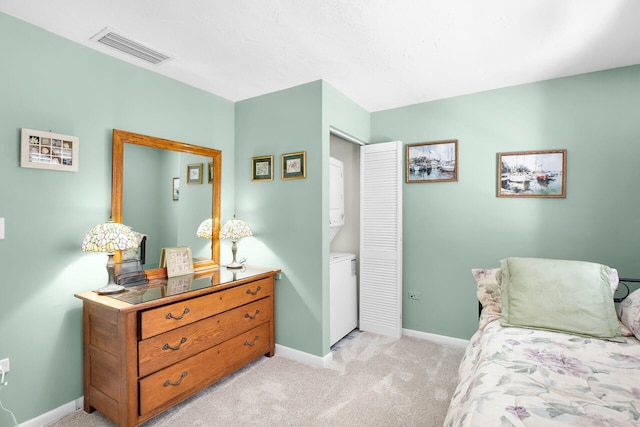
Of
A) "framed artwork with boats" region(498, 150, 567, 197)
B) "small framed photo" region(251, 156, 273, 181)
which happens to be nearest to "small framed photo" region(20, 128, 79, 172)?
"small framed photo" region(251, 156, 273, 181)

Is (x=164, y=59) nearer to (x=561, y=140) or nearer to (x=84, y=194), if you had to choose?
(x=84, y=194)

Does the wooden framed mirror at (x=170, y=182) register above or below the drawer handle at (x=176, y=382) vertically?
above

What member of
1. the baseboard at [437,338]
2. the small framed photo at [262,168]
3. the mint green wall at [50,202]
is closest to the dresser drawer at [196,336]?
the mint green wall at [50,202]

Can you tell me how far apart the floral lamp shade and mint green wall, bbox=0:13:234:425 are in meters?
0.96

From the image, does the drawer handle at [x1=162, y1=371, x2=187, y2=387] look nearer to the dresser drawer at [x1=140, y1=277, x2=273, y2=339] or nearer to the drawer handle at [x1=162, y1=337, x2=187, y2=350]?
the drawer handle at [x1=162, y1=337, x2=187, y2=350]

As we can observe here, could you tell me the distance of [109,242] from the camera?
1984 mm

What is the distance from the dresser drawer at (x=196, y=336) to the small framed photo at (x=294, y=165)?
3.86 ft

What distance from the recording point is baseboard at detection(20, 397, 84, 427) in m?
1.91

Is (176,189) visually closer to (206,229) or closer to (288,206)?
(206,229)

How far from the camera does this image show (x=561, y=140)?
2.69 metres

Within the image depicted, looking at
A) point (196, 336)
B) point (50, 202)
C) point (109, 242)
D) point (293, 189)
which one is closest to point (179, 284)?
point (196, 336)

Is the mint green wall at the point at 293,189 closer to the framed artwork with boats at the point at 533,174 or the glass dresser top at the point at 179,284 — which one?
the framed artwork with boats at the point at 533,174

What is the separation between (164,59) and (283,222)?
1.62m

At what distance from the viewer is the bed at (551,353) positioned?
1139 mm
